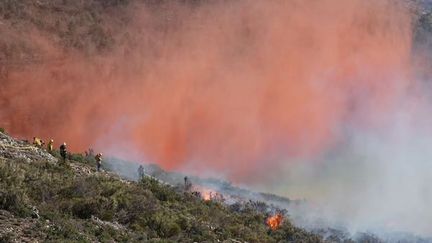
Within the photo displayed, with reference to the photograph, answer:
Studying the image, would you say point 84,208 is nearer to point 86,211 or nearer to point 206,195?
point 86,211

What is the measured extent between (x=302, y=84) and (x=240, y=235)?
320ft

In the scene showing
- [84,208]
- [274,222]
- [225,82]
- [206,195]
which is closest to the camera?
[84,208]

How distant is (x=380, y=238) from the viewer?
58.0 metres

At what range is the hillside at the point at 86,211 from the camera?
18594mm

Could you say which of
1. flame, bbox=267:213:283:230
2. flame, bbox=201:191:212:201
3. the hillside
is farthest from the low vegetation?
flame, bbox=201:191:212:201

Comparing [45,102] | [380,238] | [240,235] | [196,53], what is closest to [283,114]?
[196,53]

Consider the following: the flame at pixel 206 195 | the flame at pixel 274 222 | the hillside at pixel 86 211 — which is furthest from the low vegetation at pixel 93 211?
the flame at pixel 206 195

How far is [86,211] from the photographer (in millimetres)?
22000

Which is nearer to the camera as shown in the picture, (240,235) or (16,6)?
(240,235)

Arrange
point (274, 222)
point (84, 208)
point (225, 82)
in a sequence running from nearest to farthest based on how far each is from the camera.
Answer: point (84, 208) < point (274, 222) < point (225, 82)

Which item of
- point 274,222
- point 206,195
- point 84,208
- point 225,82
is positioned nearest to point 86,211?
point 84,208

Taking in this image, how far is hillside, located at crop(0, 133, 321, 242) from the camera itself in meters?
18.6

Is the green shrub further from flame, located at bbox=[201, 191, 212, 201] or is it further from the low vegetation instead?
flame, located at bbox=[201, 191, 212, 201]

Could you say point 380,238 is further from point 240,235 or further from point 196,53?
point 196,53
